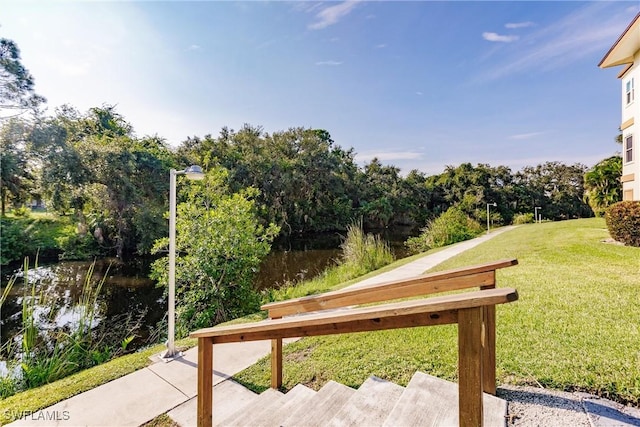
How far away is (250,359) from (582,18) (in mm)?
8338

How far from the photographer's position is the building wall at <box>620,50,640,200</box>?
9.87m

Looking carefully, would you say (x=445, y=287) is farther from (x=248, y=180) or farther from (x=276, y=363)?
(x=248, y=180)

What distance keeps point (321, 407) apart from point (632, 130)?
46.6ft

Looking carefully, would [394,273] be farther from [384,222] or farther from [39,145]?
[384,222]

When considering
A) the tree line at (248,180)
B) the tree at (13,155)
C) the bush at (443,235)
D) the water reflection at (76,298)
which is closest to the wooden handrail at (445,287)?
the water reflection at (76,298)

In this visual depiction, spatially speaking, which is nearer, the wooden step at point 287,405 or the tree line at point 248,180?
the wooden step at point 287,405

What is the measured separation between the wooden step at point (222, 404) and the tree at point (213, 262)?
2.56 metres

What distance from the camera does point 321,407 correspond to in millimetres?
1972

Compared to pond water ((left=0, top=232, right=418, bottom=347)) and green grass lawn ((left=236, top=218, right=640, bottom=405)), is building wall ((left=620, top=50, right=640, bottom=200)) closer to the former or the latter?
pond water ((left=0, top=232, right=418, bottom=347))

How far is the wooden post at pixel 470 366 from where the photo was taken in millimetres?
949

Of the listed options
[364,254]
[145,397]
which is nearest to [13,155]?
[145,397]

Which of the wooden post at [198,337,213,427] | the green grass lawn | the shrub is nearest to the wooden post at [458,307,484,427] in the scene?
the wooden post at [198,337,213,427]

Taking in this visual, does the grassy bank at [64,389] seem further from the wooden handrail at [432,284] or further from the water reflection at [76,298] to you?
the wooden handrail at [432,284]

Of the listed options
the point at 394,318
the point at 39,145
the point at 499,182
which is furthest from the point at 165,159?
the point at 499,182
